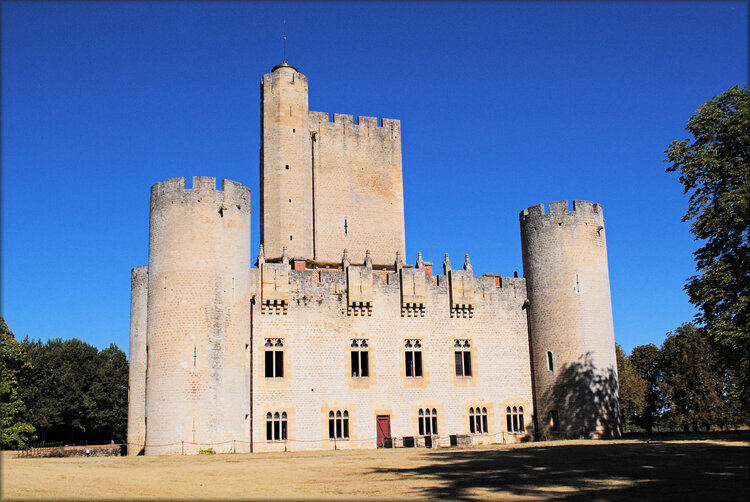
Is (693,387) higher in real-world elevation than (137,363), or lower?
lower

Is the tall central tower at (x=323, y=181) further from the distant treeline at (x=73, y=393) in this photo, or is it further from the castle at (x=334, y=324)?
the distant treeline at (x=73, y=393)

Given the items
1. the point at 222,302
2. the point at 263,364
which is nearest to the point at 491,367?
the point at 263,364

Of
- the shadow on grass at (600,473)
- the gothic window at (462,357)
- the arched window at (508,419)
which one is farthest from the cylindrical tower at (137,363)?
the arched window at (508,419)

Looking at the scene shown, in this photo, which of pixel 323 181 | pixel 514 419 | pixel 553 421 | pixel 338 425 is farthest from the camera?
pixel 323 181

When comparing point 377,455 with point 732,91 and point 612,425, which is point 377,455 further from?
point 732,91

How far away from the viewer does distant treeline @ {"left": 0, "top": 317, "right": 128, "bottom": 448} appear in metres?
57.9

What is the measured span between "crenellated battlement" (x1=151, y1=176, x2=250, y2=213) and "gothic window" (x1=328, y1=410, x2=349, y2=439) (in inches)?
458

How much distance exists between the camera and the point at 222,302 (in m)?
33.5

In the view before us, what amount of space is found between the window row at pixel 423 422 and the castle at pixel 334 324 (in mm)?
77

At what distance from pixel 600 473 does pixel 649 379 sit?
45.9 m

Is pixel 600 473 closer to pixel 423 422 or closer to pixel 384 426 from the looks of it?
pixel 384 426

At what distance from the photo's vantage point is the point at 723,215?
27500mm

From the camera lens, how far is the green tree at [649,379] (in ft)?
191

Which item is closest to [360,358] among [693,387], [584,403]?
[584,403]
